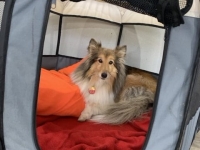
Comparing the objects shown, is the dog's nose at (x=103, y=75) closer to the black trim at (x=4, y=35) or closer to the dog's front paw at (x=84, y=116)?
the dog's front paw at (x=84, y=116)

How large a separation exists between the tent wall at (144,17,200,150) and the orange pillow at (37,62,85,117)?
735 millimetres

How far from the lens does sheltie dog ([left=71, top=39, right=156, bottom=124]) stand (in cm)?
192

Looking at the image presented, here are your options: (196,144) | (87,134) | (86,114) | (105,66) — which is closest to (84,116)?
(86,114)

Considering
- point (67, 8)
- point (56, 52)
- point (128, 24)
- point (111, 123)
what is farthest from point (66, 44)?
point (111, 123)

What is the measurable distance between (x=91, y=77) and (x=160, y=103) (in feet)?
2.82

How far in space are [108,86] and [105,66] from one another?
0.53 feet

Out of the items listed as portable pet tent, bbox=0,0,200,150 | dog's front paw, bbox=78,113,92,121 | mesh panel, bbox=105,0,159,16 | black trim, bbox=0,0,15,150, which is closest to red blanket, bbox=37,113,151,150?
dog's front paw, bbox=78,113,92,121

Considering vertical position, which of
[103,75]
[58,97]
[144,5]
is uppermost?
[144,5]

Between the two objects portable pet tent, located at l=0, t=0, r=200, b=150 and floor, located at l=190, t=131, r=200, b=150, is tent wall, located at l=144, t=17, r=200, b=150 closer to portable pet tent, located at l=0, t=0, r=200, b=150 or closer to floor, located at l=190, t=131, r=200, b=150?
portable pet tent, located at l=0, t=0, r=200, b=150

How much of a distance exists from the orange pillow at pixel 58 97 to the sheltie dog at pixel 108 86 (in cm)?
6

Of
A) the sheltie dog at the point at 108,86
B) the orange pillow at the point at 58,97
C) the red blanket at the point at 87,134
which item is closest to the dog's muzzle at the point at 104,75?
the sheltie dog at the point at 108,86

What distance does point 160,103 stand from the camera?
123 centimetres

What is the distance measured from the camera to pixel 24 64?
118 centimetres

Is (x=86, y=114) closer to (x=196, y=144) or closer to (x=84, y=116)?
(x=84, y=116)
